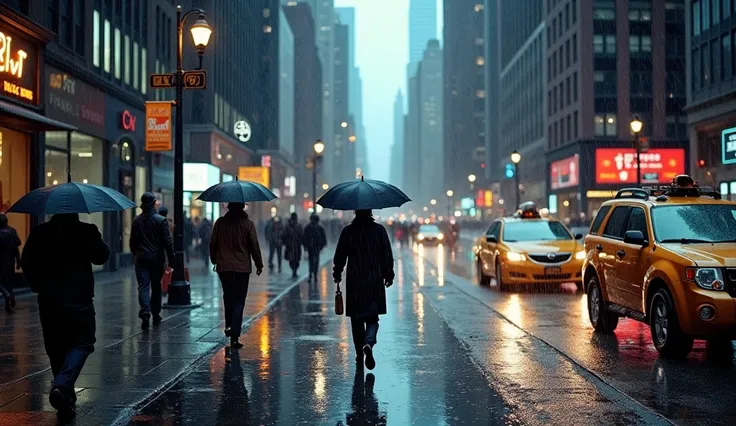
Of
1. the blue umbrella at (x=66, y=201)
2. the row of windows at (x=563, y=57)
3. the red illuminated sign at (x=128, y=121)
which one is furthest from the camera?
the row of windows at (x=563, y=57)

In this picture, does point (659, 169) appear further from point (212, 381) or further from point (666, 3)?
point (212, 381)

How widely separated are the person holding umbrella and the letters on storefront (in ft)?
42.8

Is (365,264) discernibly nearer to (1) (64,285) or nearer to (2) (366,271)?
(2) (366,271)

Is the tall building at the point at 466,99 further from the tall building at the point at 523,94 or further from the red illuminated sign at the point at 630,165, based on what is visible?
the red illuminated sign at the point at 630,165

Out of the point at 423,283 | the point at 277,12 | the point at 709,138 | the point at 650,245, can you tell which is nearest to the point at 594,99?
the point at 709,138

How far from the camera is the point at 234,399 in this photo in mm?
8070

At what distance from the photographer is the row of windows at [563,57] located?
7139cm

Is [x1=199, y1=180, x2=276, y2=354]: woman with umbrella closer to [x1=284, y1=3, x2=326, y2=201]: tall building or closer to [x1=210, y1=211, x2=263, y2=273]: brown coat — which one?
[x1=210, y1=211, x2=263, y2=273]: brown coat

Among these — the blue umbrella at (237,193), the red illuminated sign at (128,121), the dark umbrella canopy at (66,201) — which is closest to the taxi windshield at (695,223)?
the blue umbrella at (237,193)

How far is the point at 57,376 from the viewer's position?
7.21m

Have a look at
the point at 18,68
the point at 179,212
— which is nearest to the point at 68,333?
the point at 179,212

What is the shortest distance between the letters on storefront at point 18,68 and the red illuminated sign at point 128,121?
8591 millimetres

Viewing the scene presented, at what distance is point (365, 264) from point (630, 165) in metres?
62.0

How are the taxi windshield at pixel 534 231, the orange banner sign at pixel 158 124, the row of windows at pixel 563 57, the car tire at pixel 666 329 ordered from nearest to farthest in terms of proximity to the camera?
the car tire at pixel 666 329 < the taxi windshield at pixel 534 231 < the orange banner sign at pixel 158 124 < the row of windows at pixel 563 57
